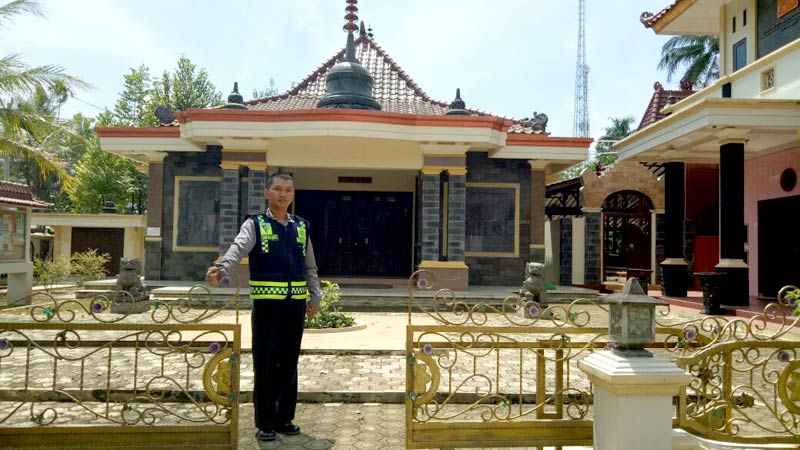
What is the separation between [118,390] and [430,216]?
8.50 metres

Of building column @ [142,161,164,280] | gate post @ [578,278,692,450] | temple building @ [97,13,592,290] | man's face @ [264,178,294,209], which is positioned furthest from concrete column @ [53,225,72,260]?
gate post @ [578,278,692,450]

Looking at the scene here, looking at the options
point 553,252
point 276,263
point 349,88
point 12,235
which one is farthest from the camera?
point 553,252

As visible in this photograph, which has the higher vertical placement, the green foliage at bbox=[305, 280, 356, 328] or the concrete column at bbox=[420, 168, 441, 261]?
the concrete column at bbox=[420, 168, 441, 261]

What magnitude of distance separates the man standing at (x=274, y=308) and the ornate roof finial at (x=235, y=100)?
9084 millimetres

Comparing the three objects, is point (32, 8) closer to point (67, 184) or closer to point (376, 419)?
point (67, 184)

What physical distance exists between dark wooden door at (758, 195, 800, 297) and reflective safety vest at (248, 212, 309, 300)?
11628mm

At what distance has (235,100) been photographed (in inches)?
494

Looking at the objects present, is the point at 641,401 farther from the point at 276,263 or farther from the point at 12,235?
the point at 12,235

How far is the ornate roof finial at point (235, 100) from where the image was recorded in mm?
12305

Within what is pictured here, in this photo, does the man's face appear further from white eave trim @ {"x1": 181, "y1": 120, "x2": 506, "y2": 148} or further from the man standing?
white eave trim @ {"x1": 181, "y1": 120, "x2": 506, "y2": 148}

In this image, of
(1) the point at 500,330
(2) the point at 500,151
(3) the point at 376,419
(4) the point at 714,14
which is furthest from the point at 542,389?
(4) the point at 714,14

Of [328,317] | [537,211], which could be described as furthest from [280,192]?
[537,211]

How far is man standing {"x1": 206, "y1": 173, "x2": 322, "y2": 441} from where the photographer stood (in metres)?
3.77

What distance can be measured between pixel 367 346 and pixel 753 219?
1060 cm
